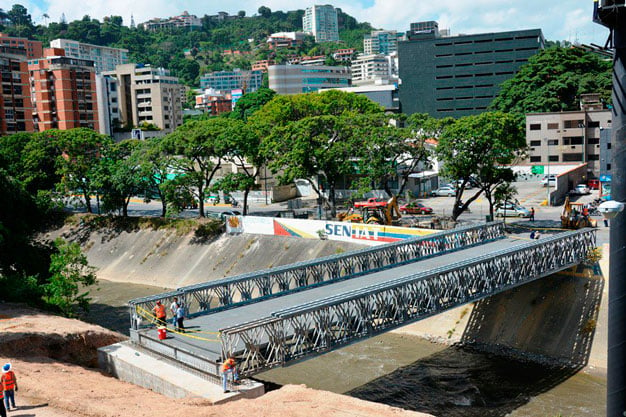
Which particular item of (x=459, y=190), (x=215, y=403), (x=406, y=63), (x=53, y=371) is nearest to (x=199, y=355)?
(x=215, y=403)

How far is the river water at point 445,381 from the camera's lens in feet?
91.9

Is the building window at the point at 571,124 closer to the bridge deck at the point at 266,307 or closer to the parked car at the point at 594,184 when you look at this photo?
the parked car at the point at 594,184

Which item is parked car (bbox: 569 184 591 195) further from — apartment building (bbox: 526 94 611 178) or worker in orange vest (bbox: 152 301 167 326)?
worker in orange vest (bbox: 152 301 167 326)

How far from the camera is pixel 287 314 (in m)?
21.5

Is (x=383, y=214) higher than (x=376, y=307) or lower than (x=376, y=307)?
higher

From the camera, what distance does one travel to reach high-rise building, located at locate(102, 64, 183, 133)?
438 feet

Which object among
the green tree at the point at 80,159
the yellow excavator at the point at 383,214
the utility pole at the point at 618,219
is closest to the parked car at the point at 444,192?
the yellow excavator at the point at 383,214

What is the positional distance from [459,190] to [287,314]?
113 feet

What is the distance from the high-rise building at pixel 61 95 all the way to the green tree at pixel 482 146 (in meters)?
75.4

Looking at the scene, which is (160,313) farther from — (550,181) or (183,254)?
(550,181)

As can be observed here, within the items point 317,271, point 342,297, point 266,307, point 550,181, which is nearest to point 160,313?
point 266,307

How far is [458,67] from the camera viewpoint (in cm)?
12038

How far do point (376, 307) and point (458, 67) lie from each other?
340 feet

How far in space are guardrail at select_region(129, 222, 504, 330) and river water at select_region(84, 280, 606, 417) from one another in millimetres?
4705
